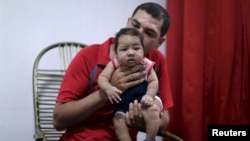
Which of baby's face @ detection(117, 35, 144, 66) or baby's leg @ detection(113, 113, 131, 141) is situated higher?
baby's face @ detection(117, 35, 144, 66)

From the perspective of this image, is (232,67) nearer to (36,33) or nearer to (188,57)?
(188,57)

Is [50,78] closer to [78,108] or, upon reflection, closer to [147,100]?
[78,108]

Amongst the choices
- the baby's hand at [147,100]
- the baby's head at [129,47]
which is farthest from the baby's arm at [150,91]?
the baby's head at [129,47]

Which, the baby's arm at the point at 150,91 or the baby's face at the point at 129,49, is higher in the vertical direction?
the baby's face at the point at 129,49

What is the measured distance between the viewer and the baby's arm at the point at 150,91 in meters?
1.21

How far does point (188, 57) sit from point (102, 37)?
Result: 542mm

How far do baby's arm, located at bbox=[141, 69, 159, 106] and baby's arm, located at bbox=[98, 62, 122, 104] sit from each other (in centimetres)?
10

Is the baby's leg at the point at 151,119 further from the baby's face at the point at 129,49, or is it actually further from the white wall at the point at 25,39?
the white wall at the point at 25,39

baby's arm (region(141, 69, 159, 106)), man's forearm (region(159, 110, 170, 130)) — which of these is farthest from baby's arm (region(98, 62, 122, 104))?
man's forearm (region(159, 110, 170, 130))

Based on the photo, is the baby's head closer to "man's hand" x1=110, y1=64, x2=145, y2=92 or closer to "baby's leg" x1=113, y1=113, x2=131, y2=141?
"man's hand" x1=110, y1=64, x2=145, y2=92

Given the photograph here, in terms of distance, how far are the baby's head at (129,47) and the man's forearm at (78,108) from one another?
160 millimetres

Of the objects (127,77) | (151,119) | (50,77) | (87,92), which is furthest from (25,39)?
(151,119)

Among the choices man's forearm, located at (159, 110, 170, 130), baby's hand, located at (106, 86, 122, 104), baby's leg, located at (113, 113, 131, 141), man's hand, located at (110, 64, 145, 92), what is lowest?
man's forearm, located at (159, 110, 170, 130)

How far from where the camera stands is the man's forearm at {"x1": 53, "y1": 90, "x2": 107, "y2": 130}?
1197 millimetres
